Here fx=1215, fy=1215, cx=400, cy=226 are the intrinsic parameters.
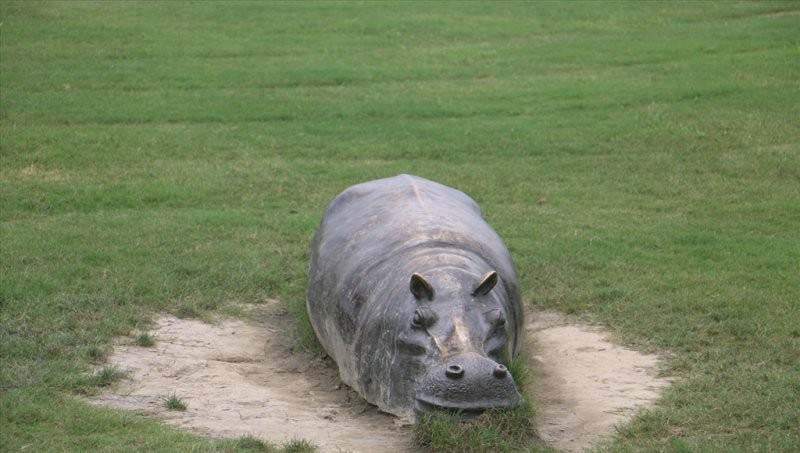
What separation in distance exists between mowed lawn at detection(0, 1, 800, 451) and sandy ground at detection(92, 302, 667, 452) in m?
0.27

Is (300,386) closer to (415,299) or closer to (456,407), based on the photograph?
(415,299)

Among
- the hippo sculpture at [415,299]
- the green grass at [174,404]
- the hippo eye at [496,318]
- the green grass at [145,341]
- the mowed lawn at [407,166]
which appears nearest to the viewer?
the hippo sculpture at [415,299]

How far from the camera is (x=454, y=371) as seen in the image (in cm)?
726

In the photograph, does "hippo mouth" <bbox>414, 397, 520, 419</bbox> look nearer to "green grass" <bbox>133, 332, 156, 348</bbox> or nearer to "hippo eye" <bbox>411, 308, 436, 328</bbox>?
"hippo eye" <bbox>411, 308, 436, 328</bbox>

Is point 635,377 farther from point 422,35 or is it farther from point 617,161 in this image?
point 422,35

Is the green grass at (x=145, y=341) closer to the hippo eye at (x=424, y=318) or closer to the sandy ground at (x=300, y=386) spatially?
the sandy ground at (x=300, y=386)

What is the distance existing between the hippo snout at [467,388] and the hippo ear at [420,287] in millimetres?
780

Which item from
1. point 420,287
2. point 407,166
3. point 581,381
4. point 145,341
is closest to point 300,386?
point 145,341

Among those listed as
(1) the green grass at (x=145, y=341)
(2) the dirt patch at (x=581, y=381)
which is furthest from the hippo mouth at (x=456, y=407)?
(1) the green grass at (x=145, y=341)

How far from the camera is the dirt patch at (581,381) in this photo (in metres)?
8.09

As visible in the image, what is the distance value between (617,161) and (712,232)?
3308mm

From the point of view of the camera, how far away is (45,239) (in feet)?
41.2

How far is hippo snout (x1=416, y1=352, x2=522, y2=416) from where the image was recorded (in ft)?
23.9

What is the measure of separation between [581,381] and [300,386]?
2121 millimetres
